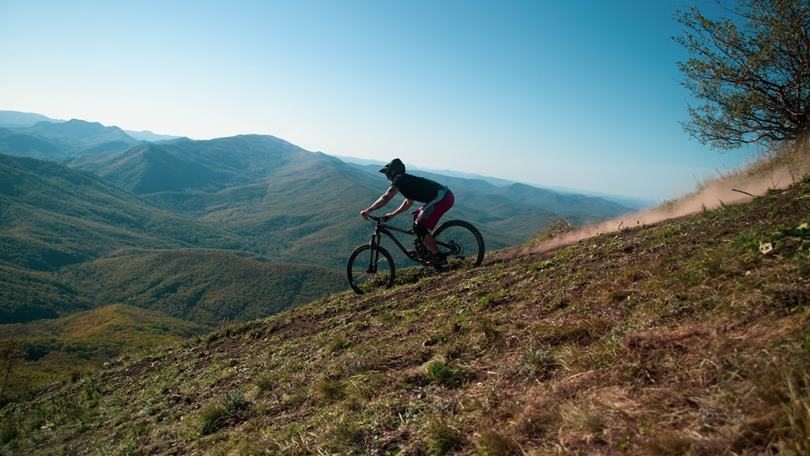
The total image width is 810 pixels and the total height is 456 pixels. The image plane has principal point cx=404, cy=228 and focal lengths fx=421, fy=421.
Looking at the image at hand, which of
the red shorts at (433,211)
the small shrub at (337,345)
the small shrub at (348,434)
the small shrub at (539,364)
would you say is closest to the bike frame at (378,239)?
the red shorts at (433,211)

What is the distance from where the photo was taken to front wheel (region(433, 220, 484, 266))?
1273 centimetres

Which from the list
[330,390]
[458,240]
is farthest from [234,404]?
[458,240]

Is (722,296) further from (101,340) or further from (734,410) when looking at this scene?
(101,340)

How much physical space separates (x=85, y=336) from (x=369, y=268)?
133444mm

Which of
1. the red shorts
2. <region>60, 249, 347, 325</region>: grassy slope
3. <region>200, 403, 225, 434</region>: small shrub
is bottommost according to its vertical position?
<region>60, 249, 347, 325</region>: grassy slope

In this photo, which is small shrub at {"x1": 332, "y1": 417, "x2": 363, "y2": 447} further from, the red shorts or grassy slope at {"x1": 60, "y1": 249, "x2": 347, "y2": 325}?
grassy slope at {"x1": 60, "y1": 249, "x2": 347, "y2": 325}

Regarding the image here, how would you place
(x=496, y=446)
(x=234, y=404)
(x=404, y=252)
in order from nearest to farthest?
1. (x=496, y=446)
2. (x=234, y=404)
3. (x=404, y=252)

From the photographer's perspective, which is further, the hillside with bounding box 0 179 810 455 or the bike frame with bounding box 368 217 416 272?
the bike frame with bounding box 368 217 416 272

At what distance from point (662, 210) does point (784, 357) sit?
15.4 metres

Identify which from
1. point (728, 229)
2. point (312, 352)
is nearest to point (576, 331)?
point (728, 229)

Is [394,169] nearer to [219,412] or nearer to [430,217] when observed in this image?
[430,217]

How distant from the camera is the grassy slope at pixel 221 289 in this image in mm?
162000

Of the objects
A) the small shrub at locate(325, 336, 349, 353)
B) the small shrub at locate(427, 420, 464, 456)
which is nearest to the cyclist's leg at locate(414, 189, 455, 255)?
the small shrub at locate(325, 336, 349, 353)

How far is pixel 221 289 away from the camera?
178625 millimetres
